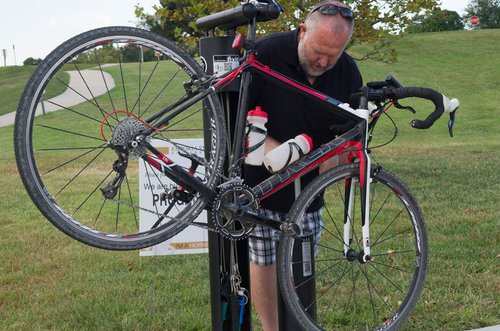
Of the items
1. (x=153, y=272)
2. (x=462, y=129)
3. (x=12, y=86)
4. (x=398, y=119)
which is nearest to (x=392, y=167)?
(x=153, y=272)

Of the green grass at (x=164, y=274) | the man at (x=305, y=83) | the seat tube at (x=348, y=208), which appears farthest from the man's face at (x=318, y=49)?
the green grass at (x=164, y=274)

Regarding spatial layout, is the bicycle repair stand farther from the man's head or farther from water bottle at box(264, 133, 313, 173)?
the man's head

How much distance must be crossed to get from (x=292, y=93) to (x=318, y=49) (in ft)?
1.23

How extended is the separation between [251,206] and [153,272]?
2576 mm

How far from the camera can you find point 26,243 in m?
5.95

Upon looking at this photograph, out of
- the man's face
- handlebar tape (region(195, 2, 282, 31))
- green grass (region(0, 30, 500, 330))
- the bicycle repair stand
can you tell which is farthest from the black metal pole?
green grass (region(0, 30, 500, 330))

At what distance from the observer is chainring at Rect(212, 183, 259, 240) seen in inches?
99.7

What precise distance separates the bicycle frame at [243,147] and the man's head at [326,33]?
18cm

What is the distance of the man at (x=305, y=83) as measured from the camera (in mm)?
2643

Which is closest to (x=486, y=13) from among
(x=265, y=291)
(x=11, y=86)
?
(x=11, y=86)

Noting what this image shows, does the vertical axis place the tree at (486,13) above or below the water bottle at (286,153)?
above

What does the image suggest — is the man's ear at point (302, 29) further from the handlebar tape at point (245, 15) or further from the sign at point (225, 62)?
the sign at point (225, 62)

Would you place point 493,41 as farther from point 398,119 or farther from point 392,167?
point 392,167

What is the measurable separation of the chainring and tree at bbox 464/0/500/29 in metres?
57.3
